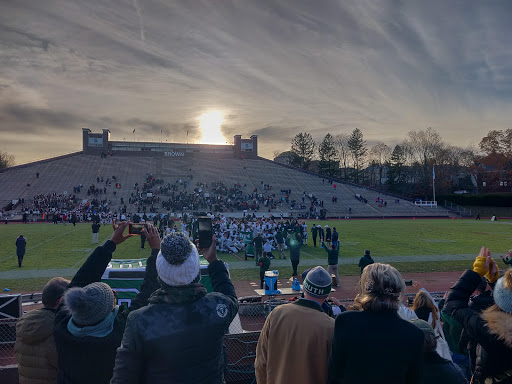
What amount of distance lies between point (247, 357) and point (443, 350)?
372cm

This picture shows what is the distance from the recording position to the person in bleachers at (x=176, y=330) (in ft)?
7.68

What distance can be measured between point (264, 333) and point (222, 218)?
93.1ft

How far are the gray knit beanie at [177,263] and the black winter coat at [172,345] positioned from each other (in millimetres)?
162

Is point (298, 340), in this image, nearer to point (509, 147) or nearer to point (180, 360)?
point (180, 360)

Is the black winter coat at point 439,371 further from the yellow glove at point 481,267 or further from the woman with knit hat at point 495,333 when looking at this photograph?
the yellow glove at point 481,267

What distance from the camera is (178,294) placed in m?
2.51

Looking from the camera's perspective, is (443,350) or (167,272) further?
(443,350)

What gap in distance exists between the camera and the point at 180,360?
2391mm

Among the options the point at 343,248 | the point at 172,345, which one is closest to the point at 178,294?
the point at 172,345

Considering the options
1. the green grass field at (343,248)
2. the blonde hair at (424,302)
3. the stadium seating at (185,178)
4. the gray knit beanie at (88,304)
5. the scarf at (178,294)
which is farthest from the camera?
the stadium seating at (185,178)

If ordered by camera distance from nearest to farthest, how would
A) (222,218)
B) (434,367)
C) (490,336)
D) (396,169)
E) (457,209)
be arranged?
(434,367) → (490,336) → (222,218) → (457,209) → (396,169)

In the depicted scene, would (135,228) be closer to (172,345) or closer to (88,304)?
(88,304)

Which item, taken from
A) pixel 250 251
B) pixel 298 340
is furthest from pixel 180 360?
pixel 250 251

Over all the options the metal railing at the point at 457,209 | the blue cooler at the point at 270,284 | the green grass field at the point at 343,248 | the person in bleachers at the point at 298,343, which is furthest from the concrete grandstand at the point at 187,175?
the person in bleachers at the point at 298,343
